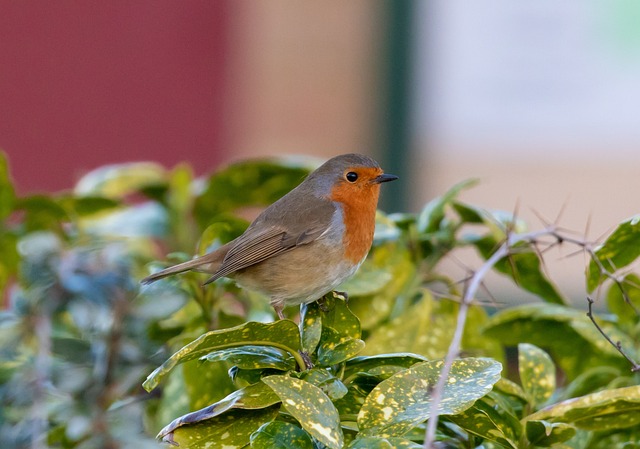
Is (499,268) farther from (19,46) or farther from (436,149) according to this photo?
(19,46)

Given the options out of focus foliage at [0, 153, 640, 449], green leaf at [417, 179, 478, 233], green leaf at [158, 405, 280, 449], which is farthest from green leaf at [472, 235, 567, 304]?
green leaf at [158, 405, 280, 449]

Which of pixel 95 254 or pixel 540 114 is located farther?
pixel 540 114

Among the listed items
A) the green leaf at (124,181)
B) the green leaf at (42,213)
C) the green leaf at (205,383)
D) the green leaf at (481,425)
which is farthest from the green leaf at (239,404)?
the green leaf at (124,181)

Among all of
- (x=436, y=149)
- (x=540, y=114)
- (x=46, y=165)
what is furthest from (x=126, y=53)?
(x=540, y=114)

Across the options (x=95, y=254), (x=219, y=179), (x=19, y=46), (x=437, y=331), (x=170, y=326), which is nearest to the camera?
(x=95, y=254)

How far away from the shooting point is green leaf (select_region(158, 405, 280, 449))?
1204 millimetres

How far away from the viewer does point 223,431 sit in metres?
1.22

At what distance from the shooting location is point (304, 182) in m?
2.22

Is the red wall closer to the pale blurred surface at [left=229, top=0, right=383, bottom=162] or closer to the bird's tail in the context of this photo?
the pale blurred surface at [left=229, top=0, right=383, bottom=162]

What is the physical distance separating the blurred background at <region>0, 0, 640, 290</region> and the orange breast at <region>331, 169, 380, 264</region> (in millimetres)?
3483

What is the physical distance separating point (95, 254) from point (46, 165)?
435 centimetres

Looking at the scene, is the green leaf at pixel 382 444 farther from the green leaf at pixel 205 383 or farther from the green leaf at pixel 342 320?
the green leaf at pixel 205 383

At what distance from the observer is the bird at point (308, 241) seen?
1.95 meters

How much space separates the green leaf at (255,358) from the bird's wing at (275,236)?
63 centimetres
